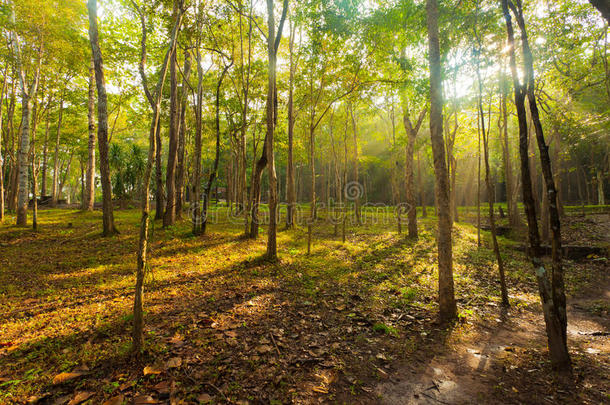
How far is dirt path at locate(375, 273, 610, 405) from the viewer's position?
339 cm

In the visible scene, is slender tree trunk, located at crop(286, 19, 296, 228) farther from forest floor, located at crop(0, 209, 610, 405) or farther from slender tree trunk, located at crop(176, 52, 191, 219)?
slender tree trunk, located at crop(176, 52, 191, 219)

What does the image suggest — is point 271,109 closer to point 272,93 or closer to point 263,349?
point 272,93

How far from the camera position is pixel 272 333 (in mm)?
4715

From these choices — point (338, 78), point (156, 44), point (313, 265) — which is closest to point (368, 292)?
point (313, 265)

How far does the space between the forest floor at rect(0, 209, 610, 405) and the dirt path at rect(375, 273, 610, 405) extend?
2cm

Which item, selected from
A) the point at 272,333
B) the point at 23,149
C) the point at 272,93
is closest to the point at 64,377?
the point at 272,333

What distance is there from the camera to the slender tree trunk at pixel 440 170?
5434 millimetres

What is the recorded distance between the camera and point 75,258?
8148 millimetres

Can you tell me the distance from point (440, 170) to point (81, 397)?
270 inches

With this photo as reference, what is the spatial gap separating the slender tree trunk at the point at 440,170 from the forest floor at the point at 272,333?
2.15 feet

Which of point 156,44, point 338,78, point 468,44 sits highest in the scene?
point 156,44

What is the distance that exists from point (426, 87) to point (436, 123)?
382 cm

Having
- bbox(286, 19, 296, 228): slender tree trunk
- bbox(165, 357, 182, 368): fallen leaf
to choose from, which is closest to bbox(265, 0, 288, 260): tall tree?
bbox(286, 19, 296, 228): slender tree trunk

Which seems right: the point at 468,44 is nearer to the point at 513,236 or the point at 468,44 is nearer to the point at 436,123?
the point at 436,123
